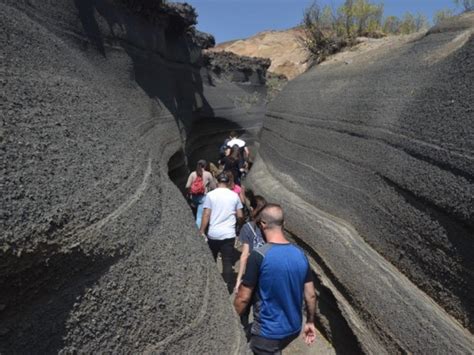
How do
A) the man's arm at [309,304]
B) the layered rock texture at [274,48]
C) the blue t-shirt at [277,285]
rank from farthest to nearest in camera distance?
the layered rock texture at [274,48]
the man's arm at [309,304]
the blue t-shirt at [277,285]

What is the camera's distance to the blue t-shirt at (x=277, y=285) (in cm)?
215

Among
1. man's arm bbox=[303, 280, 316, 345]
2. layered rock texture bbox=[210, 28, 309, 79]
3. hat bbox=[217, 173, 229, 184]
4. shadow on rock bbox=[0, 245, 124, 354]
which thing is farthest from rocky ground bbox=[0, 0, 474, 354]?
layered rock texture bbox=[210, 28, 309, 79]

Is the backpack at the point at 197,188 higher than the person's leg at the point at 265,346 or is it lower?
higher

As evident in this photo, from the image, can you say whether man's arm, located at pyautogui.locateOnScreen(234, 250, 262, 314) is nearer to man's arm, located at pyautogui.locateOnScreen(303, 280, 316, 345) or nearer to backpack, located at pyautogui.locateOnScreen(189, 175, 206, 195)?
man's arm, located at pyautogui.locateOnScreen(303, 280, 316, 345)

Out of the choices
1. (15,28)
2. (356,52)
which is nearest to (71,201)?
(15,28)

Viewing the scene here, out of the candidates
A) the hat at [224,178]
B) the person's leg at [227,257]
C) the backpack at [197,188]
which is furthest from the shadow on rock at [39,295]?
the backpack at [197,188]

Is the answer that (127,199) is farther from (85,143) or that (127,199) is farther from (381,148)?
(381,148)

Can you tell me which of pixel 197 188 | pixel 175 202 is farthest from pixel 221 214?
pixel 197 188

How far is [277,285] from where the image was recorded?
2.15 meters

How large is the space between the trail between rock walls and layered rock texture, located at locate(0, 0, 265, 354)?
1003mm

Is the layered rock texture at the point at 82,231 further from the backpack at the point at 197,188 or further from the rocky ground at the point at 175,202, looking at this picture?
the backpack at the point at 197,188

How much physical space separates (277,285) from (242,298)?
0.23 m

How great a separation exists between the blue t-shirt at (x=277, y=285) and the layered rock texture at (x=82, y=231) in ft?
0.59

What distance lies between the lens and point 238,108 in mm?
11000
